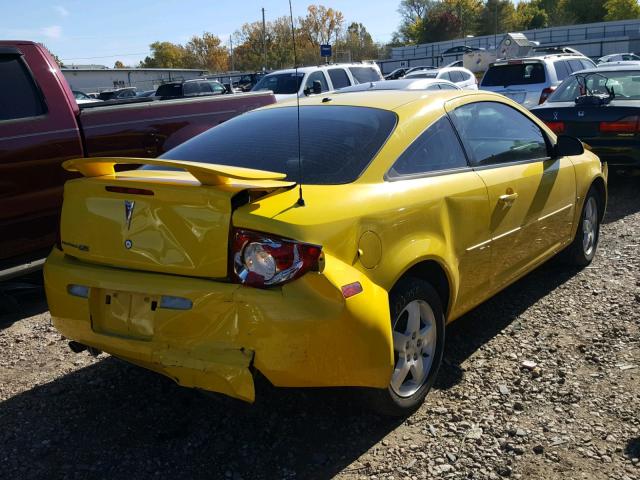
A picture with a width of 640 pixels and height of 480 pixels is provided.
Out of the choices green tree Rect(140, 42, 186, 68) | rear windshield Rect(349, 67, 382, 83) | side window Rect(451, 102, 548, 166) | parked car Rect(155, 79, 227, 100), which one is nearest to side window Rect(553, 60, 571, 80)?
rear windshield Rect(349, 67, 382, 83)

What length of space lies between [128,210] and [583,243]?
3.94 meters

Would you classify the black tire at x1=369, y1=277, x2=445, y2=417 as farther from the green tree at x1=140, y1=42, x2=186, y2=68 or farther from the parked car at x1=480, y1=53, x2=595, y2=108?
the green tree at x1=140, y1=42, x2=186, y2=68

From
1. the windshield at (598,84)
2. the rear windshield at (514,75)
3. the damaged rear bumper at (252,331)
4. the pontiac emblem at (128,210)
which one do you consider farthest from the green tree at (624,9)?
the pontiac emblem at (128,210)

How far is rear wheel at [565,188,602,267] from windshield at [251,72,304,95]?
960cm

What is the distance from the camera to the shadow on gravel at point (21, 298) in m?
4.64

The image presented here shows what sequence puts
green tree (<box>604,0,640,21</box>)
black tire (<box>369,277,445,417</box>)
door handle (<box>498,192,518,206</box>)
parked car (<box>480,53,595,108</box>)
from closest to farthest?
black tire (<box>369,277,445,417</box>)
door handle (<box>498,192,518,206</box>)
parked car (<box>480,53,595,108</box>)
green tree (<box>604,0,640,21</box>)

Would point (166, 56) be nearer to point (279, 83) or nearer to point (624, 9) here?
point (624, 9)

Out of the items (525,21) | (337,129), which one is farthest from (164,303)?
(525,21)

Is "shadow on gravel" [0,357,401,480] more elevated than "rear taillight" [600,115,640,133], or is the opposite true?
"rear taillight" [600,115,640,133]

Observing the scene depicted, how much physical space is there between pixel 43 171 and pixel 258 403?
2.76m

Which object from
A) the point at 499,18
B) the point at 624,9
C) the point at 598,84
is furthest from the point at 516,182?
the point at 499,18

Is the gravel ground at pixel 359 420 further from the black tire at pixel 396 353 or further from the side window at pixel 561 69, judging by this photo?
the side window at pixel 561 69

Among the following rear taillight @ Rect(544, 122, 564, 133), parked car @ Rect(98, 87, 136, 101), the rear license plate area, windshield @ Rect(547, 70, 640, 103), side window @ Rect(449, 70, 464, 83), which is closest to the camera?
the rear license plate area

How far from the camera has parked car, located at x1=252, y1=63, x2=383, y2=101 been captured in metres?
13.6
